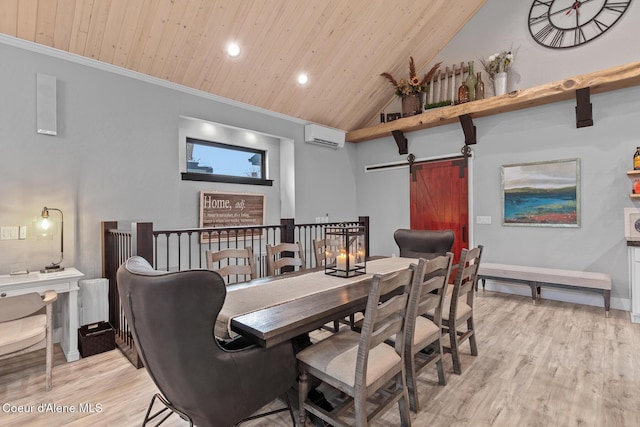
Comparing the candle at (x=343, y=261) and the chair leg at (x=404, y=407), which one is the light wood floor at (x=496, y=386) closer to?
the chair leg at (x=404, y=407)

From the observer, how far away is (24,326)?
2.22 metres

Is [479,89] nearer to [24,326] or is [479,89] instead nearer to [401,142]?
[401,142]

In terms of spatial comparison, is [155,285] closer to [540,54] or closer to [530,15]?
[540,54]

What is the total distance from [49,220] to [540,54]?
642cm

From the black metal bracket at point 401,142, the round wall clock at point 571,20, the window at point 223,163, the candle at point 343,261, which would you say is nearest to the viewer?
the candle at point 343,261

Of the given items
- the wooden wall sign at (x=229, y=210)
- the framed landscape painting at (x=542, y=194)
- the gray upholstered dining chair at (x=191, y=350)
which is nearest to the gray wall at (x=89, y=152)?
the wooden wall sign at (x=229, y=210)

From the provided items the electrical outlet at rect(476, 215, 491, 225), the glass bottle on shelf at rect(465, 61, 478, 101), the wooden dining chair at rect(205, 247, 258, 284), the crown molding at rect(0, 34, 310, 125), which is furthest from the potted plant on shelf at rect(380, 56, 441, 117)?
the wooden dining chair at rect(205, 247, 258, 284)

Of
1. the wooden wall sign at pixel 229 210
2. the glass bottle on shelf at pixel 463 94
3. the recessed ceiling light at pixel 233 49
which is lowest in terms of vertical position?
the wooden wall sign at pixel 229 210

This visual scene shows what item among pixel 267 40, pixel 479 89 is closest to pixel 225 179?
pixel 267 40

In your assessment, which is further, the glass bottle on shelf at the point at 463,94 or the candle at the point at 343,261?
the glass bottle on shelf at the point at 463,94

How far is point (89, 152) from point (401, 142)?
15.5 feet

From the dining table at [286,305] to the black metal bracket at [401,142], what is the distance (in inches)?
154

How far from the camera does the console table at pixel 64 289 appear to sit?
8.27 ft

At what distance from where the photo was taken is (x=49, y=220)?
3057mm
